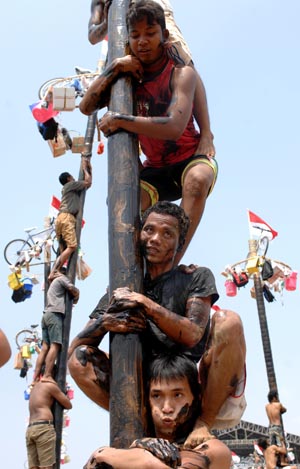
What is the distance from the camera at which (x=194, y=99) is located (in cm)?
368

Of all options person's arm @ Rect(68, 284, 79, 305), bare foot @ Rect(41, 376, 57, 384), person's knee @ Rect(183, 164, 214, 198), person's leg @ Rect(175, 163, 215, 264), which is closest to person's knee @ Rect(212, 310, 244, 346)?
person's leg @ Rect(175, 163, 215, 264)

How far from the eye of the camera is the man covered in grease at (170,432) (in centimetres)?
234

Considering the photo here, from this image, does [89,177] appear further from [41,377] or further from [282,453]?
[282,453]

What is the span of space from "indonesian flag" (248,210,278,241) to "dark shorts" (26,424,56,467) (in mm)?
10373

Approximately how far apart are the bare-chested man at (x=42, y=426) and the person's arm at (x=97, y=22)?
15.4 feet

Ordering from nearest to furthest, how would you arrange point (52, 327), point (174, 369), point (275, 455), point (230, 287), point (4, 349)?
point (4, 349)
point (174, 369)
point (52, 327)
point (275, 455)
point (230, 287)

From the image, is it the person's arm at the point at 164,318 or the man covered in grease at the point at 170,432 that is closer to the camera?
the man covered in grease at the point at 170,432

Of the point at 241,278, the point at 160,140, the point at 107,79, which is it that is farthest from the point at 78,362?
the point at 241,278

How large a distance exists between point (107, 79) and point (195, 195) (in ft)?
2.61

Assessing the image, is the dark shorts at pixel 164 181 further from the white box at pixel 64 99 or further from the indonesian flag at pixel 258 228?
the indonesian flag at pixel 258 228

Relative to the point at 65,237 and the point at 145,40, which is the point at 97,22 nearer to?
the point at 145,40

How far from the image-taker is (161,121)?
3.24 meters

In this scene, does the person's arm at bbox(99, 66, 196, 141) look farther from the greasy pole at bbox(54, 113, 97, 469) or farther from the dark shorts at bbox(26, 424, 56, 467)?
the dark shorts at bbox(26, 424, 56, 467)

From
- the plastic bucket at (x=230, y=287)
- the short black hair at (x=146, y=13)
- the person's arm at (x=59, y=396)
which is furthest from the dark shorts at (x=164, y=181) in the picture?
the plastic bucket at (x=230, y=287)
